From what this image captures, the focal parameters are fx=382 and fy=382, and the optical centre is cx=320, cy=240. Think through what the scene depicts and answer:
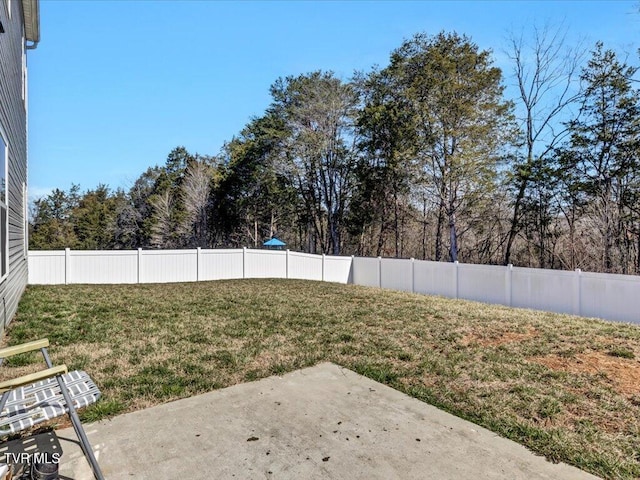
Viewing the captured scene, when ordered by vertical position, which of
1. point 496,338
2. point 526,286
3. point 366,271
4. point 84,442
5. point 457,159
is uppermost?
point 457,159

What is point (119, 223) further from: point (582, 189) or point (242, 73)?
point (582, 189)

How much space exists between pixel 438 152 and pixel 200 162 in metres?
21.2

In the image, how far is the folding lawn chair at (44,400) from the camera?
5.98 feet

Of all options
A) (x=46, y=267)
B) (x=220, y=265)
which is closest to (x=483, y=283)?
(x=220, y=265)

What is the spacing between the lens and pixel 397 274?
13.1 m

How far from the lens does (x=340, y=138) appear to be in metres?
21.2

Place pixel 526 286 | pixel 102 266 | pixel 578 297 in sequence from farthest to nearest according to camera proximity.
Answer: pixel 102 266
pixel 526 286
pixel 578 297

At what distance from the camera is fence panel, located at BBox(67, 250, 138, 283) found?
11016mm

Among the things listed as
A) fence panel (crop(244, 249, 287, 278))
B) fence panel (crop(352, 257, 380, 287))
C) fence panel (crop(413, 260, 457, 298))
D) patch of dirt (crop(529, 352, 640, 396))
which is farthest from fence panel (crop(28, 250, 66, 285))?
patch of dirt (crop(529, 352, 640, 396))

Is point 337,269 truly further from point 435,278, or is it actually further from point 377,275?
point 435,278

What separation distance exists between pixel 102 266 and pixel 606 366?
12.0 metres

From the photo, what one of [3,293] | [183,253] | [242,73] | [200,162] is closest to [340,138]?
[242,73]

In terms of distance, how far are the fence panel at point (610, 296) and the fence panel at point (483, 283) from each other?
187cm

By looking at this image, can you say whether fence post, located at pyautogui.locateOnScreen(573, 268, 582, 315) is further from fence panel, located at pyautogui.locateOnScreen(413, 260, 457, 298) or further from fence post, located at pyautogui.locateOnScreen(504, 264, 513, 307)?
fence panel, located at pyautogui.locateOnScreen(413, 260, 457, 298)
